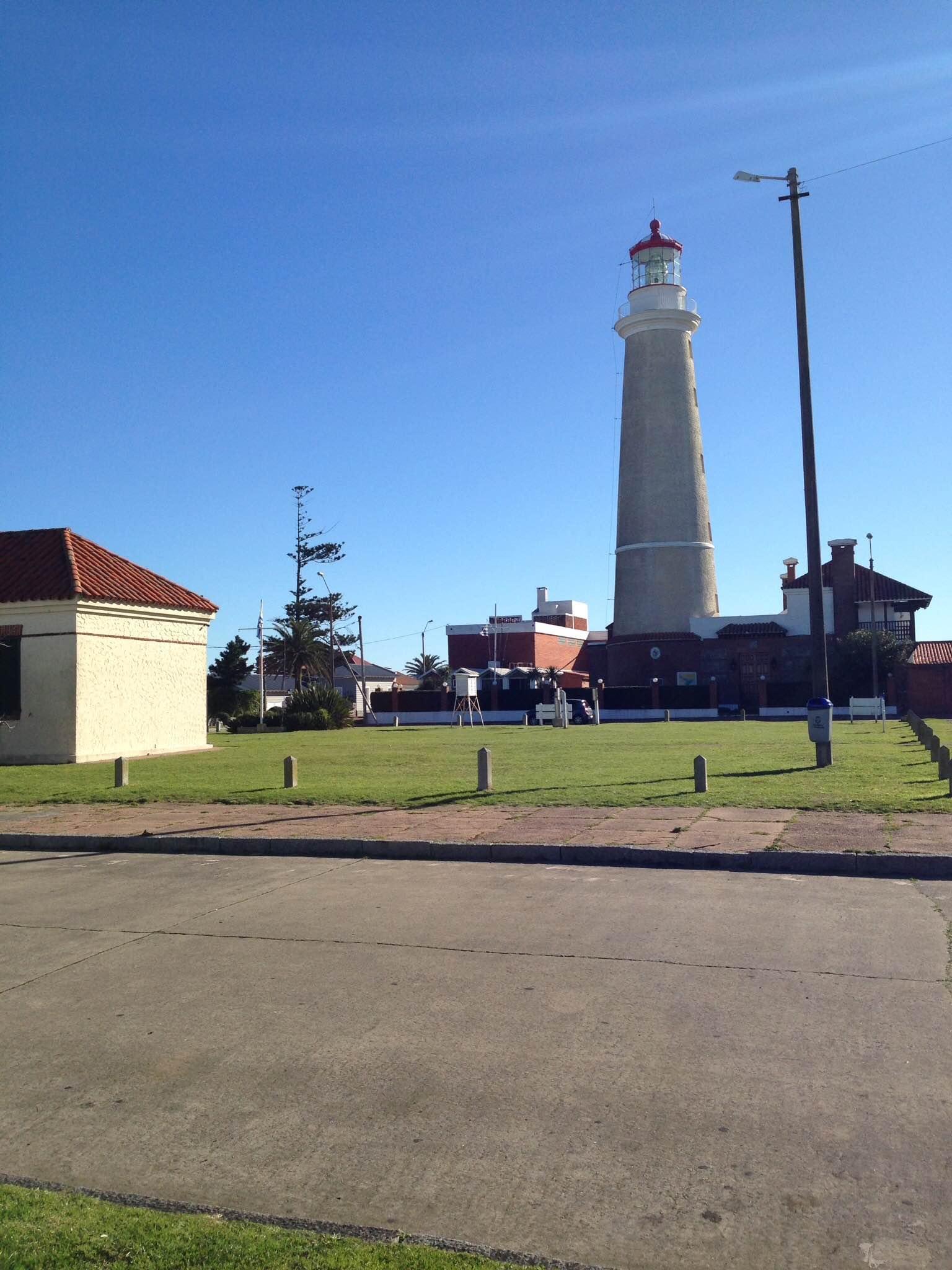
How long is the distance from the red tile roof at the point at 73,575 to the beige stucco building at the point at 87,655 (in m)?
0.04

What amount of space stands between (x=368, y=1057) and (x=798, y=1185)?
6.99ft

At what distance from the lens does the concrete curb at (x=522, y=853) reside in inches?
388

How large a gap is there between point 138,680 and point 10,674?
3251mm

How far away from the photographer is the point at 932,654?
56.1m

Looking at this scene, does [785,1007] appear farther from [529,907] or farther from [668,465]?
[668,465]

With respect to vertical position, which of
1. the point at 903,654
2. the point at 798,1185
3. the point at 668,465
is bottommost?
the point at 798,1185

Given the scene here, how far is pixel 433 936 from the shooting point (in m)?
7.65

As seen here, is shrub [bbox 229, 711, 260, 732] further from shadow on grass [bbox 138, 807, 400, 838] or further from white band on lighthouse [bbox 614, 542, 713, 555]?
shadow on grass [bbox 138, 807, 400, 838]

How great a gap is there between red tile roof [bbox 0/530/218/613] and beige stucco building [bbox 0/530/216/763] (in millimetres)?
35

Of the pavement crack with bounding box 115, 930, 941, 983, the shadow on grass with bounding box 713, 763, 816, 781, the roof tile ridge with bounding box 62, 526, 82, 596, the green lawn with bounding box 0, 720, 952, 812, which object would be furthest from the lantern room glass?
the pavement crack with bounding box 115, 930, 941, 983

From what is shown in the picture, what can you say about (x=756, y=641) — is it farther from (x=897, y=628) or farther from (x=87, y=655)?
(x=87, y=655)

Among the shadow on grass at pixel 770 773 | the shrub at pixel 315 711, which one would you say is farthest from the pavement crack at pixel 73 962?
the shrub at pixel 315 711

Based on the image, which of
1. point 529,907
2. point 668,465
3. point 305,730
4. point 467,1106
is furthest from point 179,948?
point 668,465

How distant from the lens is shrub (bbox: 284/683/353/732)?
48094 millimetres
